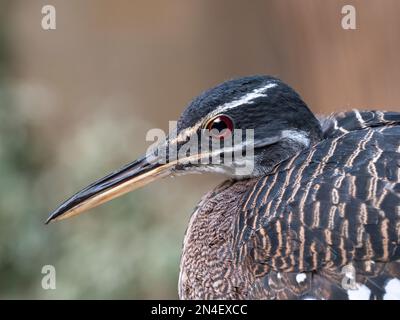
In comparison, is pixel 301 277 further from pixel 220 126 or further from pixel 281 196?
pixel 220 126

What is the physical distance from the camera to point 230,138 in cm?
391

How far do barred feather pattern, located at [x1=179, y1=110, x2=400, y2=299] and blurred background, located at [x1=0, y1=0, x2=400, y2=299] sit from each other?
2.38 m

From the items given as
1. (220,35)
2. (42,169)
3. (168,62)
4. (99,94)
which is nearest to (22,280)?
(42,169)

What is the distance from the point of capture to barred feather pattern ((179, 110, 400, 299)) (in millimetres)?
3307

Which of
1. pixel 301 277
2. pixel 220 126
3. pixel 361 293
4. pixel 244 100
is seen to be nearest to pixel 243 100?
pixel 244 100

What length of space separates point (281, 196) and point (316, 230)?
289 millimetres

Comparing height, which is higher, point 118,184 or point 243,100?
point 243,100

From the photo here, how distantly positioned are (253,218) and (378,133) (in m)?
0.75

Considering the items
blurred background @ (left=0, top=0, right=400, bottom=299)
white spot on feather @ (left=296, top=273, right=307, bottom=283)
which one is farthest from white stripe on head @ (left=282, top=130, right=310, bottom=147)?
blurred background @ (left=0, top=0, right=400, bottom=299)

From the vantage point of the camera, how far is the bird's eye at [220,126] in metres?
3.88

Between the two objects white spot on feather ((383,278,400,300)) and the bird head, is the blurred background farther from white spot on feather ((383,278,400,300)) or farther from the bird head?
white spot on feather ((383,278,400,300))
